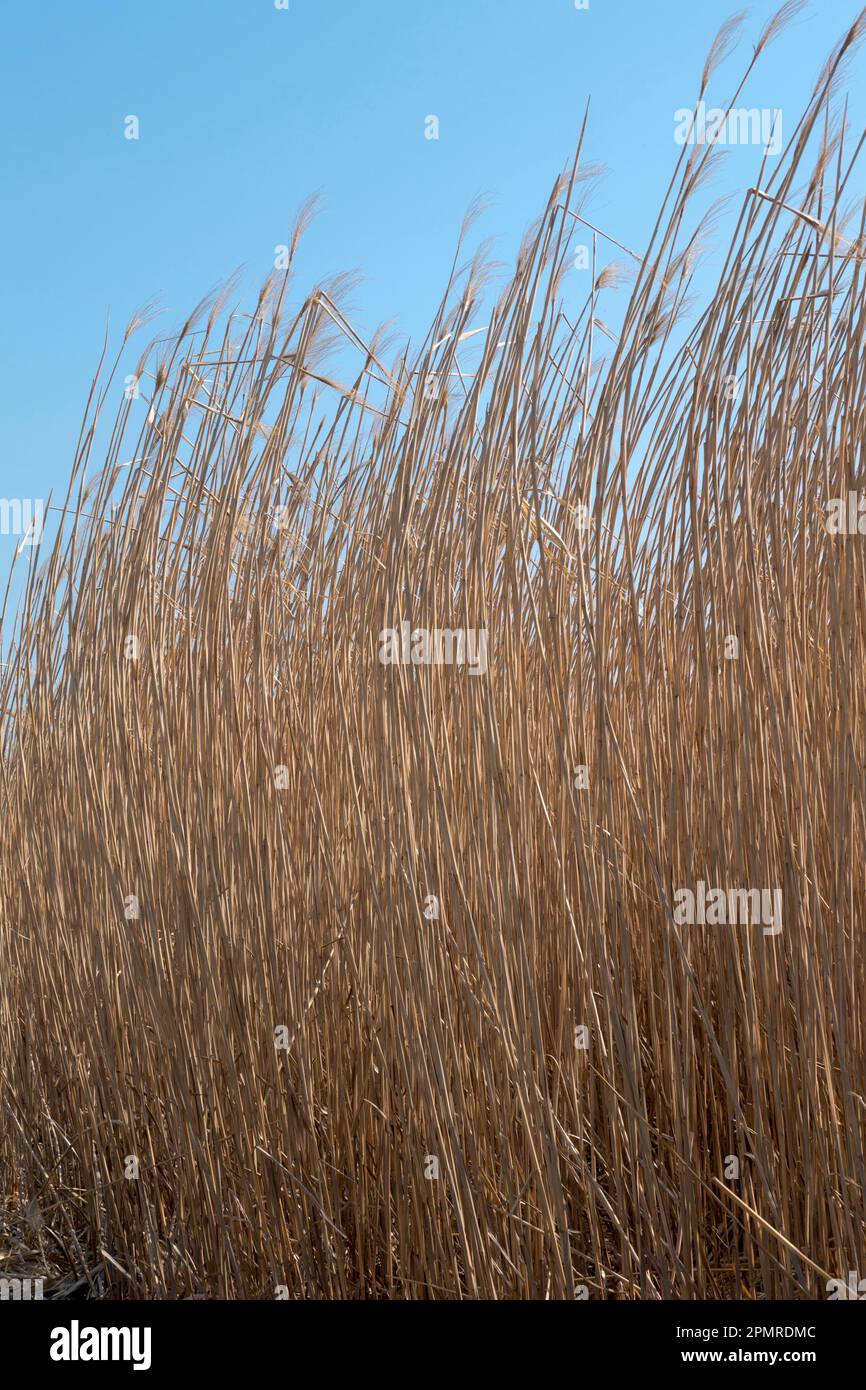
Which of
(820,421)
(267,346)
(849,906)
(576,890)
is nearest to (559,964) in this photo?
(576,890)

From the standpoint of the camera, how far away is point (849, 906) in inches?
46.3

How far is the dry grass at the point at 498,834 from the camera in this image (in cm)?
118

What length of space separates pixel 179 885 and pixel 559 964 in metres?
0.56

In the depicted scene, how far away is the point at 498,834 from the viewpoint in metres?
1.24

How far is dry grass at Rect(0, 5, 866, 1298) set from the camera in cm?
118

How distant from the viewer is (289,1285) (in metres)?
1.50

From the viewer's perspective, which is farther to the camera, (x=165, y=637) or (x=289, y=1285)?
(x=165, y=637)

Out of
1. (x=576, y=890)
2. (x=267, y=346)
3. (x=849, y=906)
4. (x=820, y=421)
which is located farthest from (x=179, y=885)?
(x=820, y=421)

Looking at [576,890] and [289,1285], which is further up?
[576,890]
